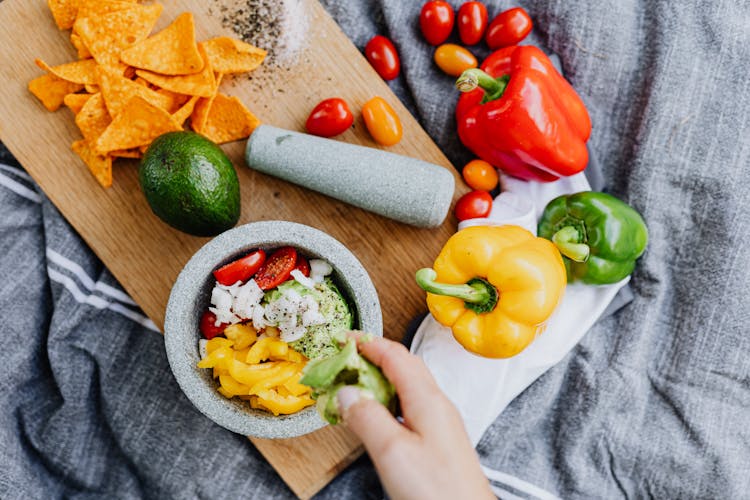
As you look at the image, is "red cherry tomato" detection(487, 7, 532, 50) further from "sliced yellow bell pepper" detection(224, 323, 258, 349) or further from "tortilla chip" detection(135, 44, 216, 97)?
"sliced yellow bell pepper" detection(224, 323, 258, 349)

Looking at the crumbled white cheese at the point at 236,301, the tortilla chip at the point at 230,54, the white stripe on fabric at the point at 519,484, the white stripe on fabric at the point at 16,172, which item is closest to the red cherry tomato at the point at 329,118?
the tortilla chip at the point at 230,54

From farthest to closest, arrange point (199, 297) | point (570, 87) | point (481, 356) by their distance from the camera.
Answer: point (570, 87) → point (481, 356) → point (199, 297)

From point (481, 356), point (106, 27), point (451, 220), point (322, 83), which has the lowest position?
point (481, 356)

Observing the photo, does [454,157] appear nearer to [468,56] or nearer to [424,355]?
[468,56]

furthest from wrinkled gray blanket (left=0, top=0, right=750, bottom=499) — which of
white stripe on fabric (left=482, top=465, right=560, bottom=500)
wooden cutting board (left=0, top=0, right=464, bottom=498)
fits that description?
wooden cutting board (left=0, top=0, right=464, bottom=498)

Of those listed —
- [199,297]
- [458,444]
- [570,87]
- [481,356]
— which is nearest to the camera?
[458,444]

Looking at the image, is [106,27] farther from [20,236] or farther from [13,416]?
[13,416]

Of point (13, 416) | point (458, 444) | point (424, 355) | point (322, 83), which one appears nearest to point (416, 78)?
point (322, 83)

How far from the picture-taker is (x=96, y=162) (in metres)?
1.39

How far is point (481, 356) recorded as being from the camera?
1389mm

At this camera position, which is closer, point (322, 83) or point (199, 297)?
point (199, 297)

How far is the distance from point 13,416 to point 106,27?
905mm

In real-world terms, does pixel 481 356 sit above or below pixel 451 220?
below

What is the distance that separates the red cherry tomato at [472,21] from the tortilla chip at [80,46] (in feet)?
2.67
